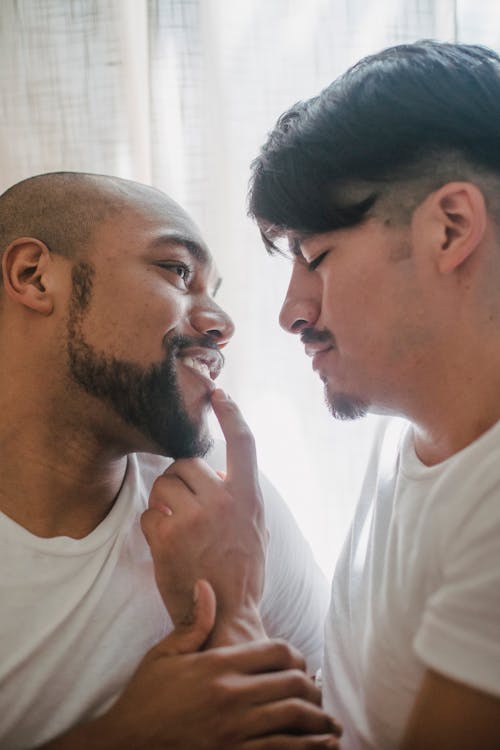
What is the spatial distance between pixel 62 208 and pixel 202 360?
1.15 feet

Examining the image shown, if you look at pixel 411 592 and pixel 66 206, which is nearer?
pixel 411 592

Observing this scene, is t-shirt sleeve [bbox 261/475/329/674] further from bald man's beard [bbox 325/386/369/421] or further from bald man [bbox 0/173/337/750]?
bald man's beard [bbox 325/386/369/421]

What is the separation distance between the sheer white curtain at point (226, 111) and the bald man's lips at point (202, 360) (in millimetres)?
286

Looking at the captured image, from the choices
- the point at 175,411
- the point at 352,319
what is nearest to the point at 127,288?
the point at 175,411

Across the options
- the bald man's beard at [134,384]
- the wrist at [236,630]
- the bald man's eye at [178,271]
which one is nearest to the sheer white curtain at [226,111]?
the bald man's eye at [178,271]

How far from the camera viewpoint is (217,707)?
0.84 metres

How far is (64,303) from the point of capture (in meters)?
1.11

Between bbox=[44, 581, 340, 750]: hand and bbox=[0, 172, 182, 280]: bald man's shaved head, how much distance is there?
0.64m

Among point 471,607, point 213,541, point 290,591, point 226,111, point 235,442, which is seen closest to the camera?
point 471,607

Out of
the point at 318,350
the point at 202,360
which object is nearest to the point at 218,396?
the point at 202,360

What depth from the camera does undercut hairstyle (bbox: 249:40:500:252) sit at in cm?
96

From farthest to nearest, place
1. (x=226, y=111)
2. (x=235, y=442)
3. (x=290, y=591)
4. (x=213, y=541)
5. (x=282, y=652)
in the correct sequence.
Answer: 1. (x=226, y=111)
2. (x=290, y=591)
3. (x=235, y=442)
4. (x=213, y=541)
5. (x=282, y=652)

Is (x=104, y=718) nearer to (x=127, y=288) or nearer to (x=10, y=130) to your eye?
(x=127, y=288)

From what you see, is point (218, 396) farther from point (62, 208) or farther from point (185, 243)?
point (62, 208)
